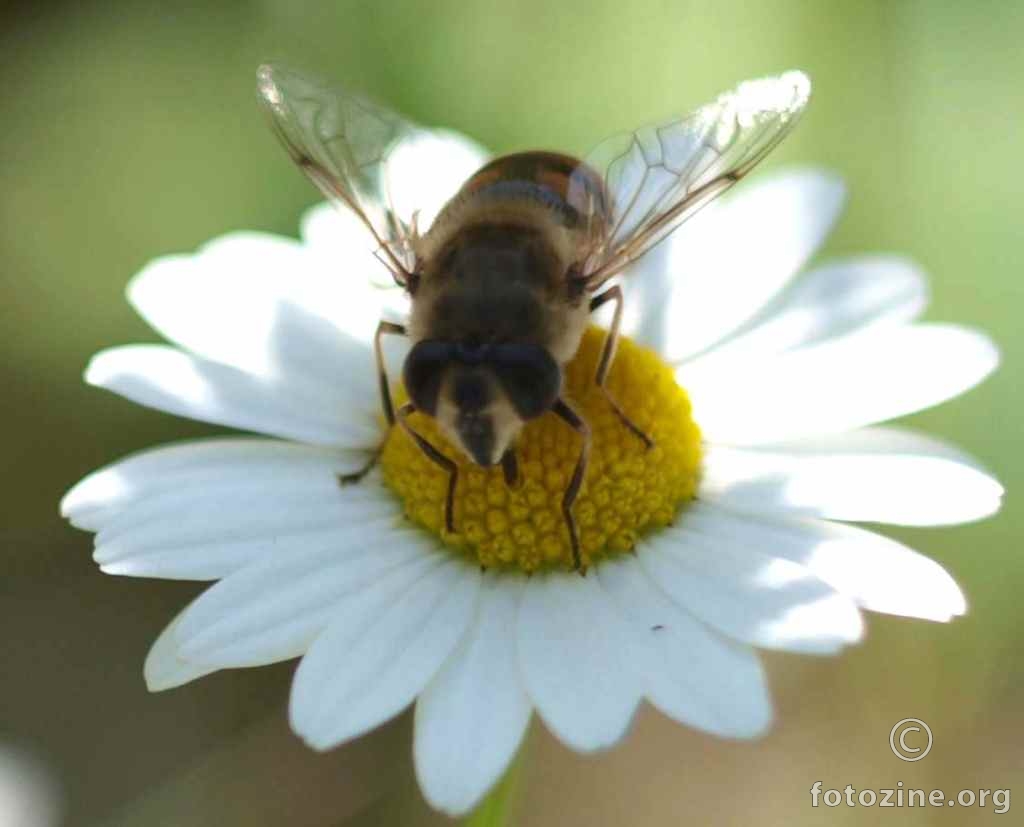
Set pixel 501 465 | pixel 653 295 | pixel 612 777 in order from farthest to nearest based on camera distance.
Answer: pixel 612 777
pixel 653 295
pixel 501 465

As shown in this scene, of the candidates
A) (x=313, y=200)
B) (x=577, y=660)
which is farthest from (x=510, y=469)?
(x=313, y=200)

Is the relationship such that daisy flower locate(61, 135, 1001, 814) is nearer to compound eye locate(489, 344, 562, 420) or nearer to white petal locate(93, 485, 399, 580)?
white petal locate(93, 485, 399, 580)

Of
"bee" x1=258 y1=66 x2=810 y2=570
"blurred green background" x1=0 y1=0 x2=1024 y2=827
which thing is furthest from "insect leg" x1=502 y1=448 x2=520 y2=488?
"blurred green background" x1=0 y1=0 x2=1024 y2=827

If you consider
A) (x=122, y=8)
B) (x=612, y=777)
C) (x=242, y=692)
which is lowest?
(x=612, y=777)

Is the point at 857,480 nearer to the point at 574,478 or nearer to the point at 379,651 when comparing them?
the point at 574,478

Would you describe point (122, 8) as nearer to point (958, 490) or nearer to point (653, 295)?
point (653, 295)

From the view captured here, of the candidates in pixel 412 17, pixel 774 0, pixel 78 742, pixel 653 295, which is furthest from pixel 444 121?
pixel 78 742

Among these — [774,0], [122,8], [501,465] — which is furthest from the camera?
[122,8]
